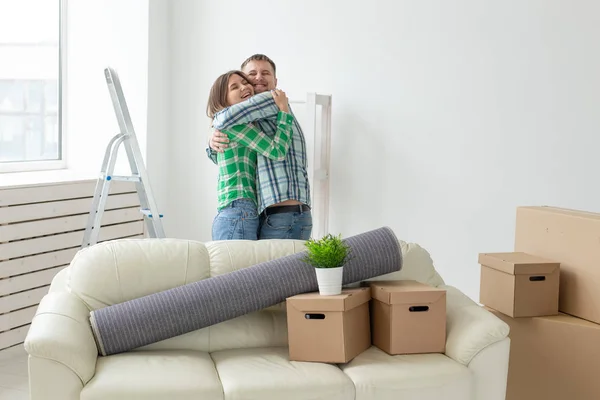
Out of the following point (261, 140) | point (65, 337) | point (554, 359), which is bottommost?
point (554, 359)

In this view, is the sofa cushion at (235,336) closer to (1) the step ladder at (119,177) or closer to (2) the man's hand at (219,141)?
(2) the man's hand at (219,141)

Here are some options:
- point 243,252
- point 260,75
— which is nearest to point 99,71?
point 260,75

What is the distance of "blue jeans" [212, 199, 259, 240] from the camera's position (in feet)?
10.4

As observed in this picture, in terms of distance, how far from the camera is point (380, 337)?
2.75 meters

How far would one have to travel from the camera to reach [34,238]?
4.28 m

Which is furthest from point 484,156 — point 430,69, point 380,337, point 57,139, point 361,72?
point 57,139

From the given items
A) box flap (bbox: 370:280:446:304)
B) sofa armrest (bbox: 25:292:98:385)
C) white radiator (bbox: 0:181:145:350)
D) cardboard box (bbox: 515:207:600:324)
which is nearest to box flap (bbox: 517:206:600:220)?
cardboard box (bbox: 515:207:600:324)

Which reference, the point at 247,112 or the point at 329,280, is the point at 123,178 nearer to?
the point at 247,112

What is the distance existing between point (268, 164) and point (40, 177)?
6.44 ft

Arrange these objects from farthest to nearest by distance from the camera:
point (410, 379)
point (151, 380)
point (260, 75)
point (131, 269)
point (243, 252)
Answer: point (260, 75) → point (243, 252) → point (131, 269) → point (410, 379) → point (151, 380)

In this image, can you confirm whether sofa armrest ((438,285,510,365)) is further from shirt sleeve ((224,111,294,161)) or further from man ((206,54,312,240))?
shirt sleeve ((224,111,294,161))

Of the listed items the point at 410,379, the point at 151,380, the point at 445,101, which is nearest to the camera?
the point at 151,380

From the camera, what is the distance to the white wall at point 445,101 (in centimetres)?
375

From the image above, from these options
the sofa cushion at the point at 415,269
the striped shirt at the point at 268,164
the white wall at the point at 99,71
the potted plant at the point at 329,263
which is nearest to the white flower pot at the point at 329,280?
the potted plant at the point at 329,263
